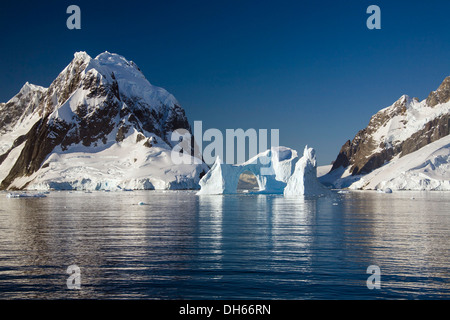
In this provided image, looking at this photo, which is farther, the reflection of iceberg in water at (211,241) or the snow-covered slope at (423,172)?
the snow-covered slope at (423,172)

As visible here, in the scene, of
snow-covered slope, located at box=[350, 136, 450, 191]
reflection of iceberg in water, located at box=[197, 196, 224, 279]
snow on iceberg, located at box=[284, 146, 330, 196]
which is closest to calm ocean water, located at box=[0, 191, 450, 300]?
reflection of iceberg in water, located at box=[197, 196, 224, 279]

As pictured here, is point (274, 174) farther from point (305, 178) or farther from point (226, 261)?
point (226, 261)

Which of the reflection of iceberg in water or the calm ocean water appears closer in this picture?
the calm ocean water

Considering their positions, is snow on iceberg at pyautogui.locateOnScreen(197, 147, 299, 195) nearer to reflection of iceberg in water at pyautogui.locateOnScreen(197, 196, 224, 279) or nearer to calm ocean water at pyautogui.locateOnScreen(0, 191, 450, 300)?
reflection of iceberg in water at pyautogui.locateOnScreen(197, 196, 224, 279)

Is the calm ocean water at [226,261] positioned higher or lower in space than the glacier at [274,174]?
lower

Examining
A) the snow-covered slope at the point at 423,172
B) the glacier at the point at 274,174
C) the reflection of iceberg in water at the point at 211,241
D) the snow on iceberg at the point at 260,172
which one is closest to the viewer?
the reflection of iceberg in water at the point at 211,241

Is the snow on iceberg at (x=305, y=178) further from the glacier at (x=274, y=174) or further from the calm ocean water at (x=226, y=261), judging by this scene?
the calm ocean water at (x=226, y=261)

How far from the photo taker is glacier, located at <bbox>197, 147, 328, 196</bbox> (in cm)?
7700

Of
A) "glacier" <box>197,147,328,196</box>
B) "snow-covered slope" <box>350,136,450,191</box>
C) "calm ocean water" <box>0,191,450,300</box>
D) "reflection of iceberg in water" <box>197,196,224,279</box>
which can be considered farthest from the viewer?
Result: "snow-covered slope" <box>350,136,450,191</box>

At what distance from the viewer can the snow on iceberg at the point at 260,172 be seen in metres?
86.2

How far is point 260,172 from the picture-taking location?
93.8 metres

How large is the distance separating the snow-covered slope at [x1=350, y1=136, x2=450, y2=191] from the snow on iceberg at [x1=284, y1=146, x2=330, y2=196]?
7469 centimetres

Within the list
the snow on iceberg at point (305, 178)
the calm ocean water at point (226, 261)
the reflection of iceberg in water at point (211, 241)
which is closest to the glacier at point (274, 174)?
the snow on iceberg at point (305, 178)

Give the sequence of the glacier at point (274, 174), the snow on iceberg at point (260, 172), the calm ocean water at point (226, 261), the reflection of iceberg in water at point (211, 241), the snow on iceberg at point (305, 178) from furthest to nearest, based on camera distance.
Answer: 1. the snow on iceberg at point (260, 172)
2. the glacier at point (274, 174)
3. the snow on iceberg at point (305, 178)
4. the reflection of iceberg in water at point (211, 241)
5. the calm ocean water at point (226, 261)
